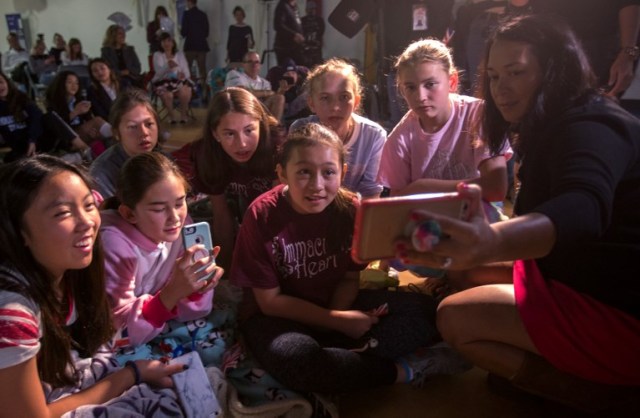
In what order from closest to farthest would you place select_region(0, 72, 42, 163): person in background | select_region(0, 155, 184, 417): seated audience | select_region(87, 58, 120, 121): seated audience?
select_region(0, 155, 184, 417): seated audience → select_region(0, 72, 42, 163): person in background → select_region(87, 58, 120, 121): seated audience

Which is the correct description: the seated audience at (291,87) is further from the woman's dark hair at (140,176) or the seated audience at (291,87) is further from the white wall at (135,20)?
the woman's dark hair at (140,176)

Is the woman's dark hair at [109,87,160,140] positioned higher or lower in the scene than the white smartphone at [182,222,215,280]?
higher

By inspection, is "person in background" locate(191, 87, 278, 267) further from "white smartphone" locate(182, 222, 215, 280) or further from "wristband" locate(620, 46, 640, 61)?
"wristband" locate(620, 46, 640, 61)

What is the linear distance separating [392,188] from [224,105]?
724mm

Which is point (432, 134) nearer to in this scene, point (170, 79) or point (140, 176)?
point (140, 176)

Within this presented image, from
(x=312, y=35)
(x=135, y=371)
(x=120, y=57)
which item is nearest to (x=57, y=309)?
(x=135, y=371)

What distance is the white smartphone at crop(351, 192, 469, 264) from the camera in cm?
76

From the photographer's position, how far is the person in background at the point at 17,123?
3451 millimetres

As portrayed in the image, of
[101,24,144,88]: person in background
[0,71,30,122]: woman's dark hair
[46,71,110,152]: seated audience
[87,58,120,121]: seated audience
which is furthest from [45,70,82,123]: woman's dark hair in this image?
[101,24,144,88]: person in background

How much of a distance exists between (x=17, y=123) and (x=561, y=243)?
379cm

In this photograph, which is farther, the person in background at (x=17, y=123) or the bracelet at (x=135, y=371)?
the person in background at (x=17, y=123)

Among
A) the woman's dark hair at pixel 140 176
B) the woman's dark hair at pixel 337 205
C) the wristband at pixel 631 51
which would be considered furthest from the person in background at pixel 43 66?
the wristband at pixel 631 51

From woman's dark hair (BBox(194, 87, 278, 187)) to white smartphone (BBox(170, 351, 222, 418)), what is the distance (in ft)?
2.73

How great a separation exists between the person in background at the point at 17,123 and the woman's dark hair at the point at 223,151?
2.23m
